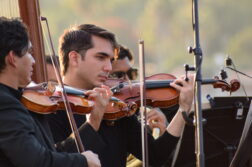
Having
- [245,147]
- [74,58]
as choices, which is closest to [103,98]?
[74,58]

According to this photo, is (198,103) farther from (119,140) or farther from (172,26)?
(172,26)

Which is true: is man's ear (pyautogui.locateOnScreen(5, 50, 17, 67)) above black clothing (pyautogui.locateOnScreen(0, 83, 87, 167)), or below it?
above

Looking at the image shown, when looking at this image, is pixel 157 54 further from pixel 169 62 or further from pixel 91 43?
pixel 91 43

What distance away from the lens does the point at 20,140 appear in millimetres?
1915

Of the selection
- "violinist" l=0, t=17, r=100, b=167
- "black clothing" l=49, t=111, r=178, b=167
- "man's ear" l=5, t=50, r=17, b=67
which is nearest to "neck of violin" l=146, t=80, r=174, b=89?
"black clothing" l=49, t=111, r=178, b=167

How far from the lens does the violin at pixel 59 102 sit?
2.19 m

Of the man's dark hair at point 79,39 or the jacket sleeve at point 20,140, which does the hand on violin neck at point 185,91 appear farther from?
the jacket sleeve at point 20,140

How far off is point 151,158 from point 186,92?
0.38m

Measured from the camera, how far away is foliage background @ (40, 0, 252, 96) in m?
6.12

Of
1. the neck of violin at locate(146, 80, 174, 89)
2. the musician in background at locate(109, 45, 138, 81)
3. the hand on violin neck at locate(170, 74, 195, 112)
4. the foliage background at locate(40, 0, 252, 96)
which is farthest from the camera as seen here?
the foliage background at locate(40, 0, 252, 96)

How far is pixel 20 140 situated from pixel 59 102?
0.50m

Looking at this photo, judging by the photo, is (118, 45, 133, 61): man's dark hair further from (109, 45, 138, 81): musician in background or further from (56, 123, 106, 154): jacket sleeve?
(56, 123, 106, 154): jacket sleeve

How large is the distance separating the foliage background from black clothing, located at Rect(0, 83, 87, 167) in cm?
404

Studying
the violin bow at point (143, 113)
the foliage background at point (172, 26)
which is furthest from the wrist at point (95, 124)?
the foliage background at point (172, 26)
